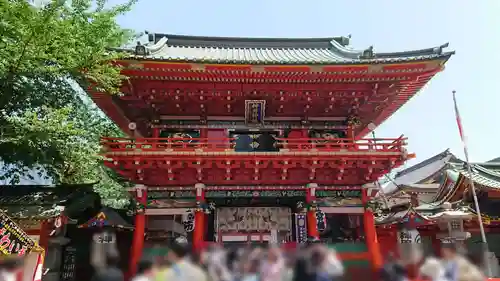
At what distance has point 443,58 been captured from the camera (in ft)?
34.2

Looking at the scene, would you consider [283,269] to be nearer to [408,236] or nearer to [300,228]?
[300,228]

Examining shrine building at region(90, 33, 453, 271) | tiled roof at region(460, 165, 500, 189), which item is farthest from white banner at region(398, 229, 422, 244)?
tiled roof at region(460, 165, 500, 189)

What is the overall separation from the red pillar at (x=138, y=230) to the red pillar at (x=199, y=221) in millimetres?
1675

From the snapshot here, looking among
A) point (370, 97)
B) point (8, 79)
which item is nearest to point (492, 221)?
point (370, 97)

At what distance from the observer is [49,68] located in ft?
31.1

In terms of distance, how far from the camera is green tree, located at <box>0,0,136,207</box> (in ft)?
28.3

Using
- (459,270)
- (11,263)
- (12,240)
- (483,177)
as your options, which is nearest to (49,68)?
(12,240)

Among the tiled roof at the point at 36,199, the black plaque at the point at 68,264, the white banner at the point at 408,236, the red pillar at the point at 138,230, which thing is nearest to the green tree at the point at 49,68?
the tiled roof at the point at 36,199

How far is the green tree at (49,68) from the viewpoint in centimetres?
863

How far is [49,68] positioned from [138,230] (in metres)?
5.39

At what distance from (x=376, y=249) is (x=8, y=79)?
39.0ft

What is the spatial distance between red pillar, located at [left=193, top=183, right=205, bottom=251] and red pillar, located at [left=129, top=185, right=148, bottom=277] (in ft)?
5.49

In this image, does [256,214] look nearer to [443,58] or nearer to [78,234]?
[78,234]

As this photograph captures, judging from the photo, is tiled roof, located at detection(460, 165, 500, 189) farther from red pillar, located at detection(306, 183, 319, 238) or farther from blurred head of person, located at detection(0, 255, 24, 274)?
blurred head of person, located at detection(0, 255, 24, 274)
